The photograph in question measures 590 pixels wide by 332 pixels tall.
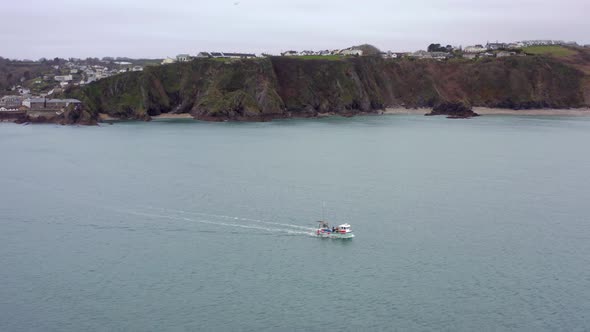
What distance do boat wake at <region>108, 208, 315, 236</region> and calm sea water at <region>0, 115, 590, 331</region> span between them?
0.56 ft

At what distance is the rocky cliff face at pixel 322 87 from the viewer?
109m

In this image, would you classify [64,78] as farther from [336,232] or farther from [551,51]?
[336,232]

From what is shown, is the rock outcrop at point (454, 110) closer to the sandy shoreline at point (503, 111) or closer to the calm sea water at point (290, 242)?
the sandy shoreline at point (503, 111)

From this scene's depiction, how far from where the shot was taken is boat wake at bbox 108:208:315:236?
35062 millimetres

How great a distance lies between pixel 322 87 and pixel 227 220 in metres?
85.1

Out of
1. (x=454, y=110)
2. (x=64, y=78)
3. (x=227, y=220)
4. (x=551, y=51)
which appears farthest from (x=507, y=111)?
(x=227, y=220)

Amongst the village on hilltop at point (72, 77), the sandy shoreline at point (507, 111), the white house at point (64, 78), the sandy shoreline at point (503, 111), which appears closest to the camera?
the village on hilltop at point (72, 77)

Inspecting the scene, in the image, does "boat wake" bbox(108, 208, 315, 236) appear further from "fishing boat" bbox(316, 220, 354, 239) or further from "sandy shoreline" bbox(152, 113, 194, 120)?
"sandy shoreline" bbox(152, 113, 194, 120)

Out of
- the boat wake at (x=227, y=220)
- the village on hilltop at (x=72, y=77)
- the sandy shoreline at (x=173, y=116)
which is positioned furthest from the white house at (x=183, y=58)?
the boat wake at (x=227, y=220)

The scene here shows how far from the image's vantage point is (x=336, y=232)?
34.1 m

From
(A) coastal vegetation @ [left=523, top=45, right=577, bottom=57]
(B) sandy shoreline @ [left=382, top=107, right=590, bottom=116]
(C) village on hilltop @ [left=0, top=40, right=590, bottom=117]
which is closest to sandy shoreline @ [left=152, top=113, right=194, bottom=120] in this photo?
(C) village on hilltop @ [left=0, top=40, right=590, bottom=117]

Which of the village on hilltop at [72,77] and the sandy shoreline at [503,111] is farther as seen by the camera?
the sandy shoreline at [503,111]

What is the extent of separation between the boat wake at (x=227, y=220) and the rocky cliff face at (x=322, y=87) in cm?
6946

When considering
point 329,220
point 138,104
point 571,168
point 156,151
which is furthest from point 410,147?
point 138,104
